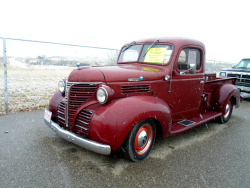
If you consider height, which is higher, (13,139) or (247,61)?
(247,61)

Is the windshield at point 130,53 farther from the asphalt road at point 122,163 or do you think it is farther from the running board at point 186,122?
the asphalt road at point 122,163

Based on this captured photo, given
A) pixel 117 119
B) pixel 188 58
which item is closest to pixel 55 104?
pixel 117 119

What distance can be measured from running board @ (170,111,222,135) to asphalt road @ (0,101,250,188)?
1.12ft

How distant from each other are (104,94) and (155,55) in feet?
5.12

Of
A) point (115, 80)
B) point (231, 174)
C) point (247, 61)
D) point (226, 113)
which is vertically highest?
point (247, 61)

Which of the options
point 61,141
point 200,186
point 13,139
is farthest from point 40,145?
point 200,186

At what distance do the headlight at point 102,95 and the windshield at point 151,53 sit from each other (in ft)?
4.69

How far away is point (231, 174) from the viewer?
2629 millimetres

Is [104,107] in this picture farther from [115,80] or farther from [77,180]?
[77,180]

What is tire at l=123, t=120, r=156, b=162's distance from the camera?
102 inches

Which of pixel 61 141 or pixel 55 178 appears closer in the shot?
pixel 55 178

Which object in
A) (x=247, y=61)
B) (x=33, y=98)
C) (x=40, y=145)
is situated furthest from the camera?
(x=247, y=61)

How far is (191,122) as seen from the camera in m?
3.71

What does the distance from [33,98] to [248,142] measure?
602 cm
